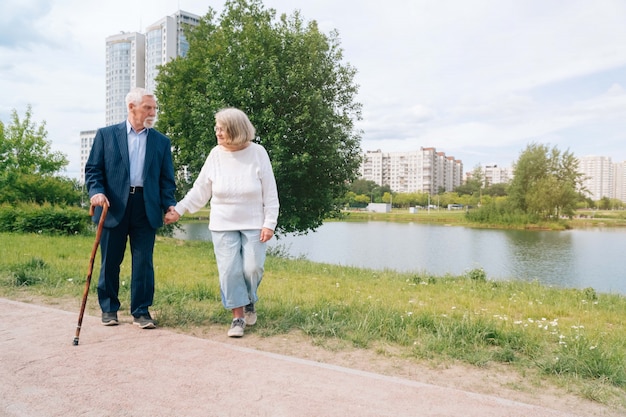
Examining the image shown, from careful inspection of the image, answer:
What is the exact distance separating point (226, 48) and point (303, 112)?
501 centimetres

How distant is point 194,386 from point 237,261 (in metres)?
1.41

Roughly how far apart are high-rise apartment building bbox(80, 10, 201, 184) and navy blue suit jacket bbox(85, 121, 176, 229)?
7117 centimetres

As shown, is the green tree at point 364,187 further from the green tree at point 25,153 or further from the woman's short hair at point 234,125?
the woman's short hair at point 234,125

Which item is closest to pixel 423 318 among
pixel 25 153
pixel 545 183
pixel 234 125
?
pixel 234 125

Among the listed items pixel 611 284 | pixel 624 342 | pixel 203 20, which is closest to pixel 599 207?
pixel 611 284

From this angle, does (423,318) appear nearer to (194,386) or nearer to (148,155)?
(194,386)

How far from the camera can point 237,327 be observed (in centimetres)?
392

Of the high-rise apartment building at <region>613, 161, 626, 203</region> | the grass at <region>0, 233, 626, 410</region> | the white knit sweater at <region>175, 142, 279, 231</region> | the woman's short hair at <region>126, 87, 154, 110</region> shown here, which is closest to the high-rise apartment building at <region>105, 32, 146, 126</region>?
the grass at <region>0, 233, 626, 410</region>

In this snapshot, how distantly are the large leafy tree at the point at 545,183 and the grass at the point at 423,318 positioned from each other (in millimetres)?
45891

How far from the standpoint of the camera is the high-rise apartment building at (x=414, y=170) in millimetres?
161125

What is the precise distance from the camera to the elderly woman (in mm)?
3955

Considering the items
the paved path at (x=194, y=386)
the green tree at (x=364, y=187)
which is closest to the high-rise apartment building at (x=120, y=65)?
the green tree at (x=364, y=187)

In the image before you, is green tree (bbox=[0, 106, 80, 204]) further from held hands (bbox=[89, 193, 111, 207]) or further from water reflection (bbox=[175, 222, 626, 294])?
held hands (bbox=[89, 193, 111, 207])

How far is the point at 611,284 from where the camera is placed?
16.7 m
